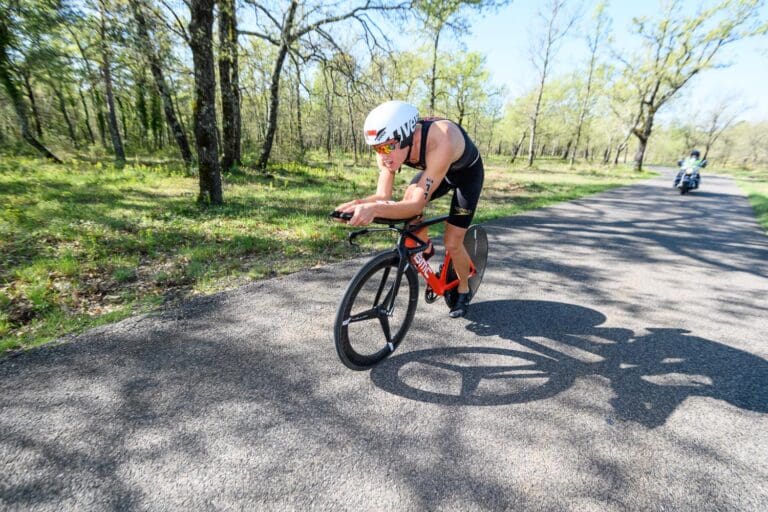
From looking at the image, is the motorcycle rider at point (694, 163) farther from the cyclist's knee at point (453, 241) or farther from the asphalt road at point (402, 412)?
the cyclist's knee at point (453, 241)

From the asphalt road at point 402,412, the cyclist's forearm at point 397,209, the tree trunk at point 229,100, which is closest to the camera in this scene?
the asphalt road at point 402,412

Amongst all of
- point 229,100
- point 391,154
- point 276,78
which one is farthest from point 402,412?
point 276,78

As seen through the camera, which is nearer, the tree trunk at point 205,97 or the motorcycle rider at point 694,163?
the tree trunk at point 205,97

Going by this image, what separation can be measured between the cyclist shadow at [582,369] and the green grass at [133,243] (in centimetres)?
257

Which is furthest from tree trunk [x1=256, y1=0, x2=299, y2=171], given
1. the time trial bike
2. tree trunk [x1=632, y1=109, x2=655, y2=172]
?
tree trunk [x1=632, y1=109, x2=655, y2=172]

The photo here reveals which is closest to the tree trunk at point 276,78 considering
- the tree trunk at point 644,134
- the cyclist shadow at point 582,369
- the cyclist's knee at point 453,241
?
the cyclist's knee at point 453,241

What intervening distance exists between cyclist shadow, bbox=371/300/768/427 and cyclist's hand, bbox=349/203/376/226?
122 cm

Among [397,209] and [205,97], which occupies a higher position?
[205,97]

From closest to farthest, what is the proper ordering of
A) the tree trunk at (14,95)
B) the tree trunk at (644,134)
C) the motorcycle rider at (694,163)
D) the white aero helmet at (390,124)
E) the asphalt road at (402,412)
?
1. the asphalt road at (402,412)
2. the white aero helmet at (390,124)
3. the tree trunk at (14,95)
4. the motorcycle rider at (694,163)
5. the tree trunk at (644,134)

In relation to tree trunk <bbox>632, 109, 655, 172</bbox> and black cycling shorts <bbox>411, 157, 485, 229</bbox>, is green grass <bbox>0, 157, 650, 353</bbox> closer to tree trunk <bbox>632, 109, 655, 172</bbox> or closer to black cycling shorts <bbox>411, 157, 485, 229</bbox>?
black cycling shorts <bbox>411, 157, 485, 229</bbox>

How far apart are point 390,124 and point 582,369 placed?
2.38 m

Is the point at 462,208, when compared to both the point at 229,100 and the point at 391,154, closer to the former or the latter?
the point at 391,154

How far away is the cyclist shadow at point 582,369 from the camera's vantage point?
2258mm

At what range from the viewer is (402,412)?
2.09m
